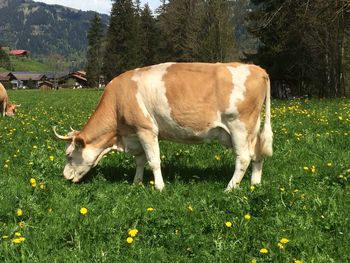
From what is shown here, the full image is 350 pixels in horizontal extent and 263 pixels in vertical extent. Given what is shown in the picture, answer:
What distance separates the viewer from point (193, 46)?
200 feet

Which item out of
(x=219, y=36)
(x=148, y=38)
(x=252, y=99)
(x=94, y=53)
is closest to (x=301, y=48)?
(x=219, y=36)

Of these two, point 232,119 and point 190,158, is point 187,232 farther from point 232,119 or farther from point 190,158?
point 190,158

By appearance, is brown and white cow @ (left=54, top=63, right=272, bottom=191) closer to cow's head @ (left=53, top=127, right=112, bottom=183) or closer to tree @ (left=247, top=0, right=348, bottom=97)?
cow's head @ (left=53, top=127, right=112, bottom=183)

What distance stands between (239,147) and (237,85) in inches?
41.4

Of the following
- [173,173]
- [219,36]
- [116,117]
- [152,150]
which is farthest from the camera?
[219,36]

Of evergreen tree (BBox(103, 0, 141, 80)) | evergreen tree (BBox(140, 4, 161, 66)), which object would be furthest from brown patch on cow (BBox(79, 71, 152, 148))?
evergreen tree (BBox(140, 4, 161, 66))

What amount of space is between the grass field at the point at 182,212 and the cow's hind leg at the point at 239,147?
0.32 m

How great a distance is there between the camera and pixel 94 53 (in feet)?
347

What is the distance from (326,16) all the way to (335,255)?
26088 millimetres

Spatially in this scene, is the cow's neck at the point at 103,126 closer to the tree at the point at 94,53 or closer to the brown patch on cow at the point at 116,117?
the brown patch on cow at the point at 116,117

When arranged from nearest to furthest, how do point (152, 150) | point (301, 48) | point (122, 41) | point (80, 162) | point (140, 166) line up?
point (152, 150) → point (80, 162) → point (140, 166) → point (301, 48) → point (122, 41)

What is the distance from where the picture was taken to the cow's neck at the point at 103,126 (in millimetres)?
8531

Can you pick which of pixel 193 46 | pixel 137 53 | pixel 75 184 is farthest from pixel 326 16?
pixel 137 53

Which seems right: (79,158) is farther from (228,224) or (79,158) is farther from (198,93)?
(228,224)
